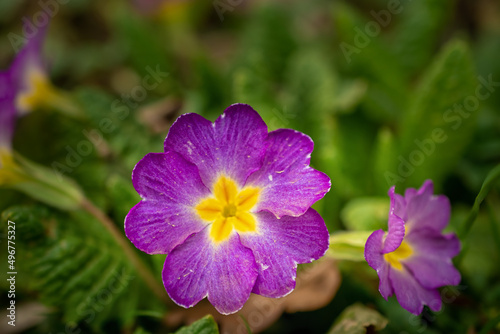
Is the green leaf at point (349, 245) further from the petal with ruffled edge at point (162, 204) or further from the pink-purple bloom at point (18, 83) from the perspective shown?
the pink-purple bloom at point (18, 83)

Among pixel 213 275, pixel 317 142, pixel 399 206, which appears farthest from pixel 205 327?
pixel 317 142

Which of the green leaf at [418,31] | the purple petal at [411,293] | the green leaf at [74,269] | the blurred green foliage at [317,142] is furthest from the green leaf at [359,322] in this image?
the green leaf at [418,31]

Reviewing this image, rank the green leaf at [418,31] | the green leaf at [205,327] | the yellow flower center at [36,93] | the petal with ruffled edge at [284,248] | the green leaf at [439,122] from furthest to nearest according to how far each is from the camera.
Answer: the green leaf at [418,31] → the yellow flower center at [36,93] → the green leaf at [439,122] → the green leaf at [205,327] → the petal with ruffled edge at [284,248]

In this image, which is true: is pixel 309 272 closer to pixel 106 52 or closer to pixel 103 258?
pixel 103 258

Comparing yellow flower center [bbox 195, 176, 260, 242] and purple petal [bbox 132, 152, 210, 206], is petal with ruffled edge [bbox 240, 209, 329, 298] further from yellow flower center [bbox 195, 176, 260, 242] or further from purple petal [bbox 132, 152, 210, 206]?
purple petal [bbox 132, 152, 210, 206]

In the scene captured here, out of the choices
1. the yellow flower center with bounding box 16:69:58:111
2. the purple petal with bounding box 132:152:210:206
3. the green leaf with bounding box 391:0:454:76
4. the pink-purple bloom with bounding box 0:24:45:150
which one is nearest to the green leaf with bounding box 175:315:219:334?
the purple petal with bounding box 132:152:210:206

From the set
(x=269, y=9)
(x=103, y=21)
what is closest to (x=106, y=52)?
(x=103, y=21)

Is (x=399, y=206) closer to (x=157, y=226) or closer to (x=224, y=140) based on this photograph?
(x=224, y=140)
